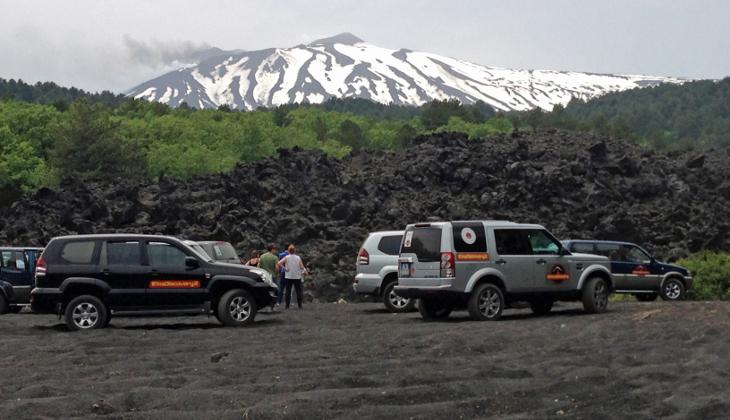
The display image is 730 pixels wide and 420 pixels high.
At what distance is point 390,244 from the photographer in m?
23.1

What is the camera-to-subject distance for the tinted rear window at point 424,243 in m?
18.7

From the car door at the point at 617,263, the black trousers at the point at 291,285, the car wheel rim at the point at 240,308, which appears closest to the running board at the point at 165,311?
the car wheel rim at the point at 240,308

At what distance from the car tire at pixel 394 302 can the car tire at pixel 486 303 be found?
4571 mm

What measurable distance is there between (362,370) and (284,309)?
47.0ft

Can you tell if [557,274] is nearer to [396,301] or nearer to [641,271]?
[396,301]

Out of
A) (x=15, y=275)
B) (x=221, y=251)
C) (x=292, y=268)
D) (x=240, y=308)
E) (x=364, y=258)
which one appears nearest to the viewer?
(x=240, y=308)

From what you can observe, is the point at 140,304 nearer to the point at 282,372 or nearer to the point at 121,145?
the point at 282,372

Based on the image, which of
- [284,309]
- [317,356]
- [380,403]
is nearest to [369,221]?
[284,309]

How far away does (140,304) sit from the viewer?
18.3 metres

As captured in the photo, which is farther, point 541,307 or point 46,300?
point 541,307

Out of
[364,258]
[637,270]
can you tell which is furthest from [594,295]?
[637,270]

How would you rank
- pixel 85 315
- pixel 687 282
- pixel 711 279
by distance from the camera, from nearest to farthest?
pixel 85 315 < pixel 687 282 < pixel 711 279

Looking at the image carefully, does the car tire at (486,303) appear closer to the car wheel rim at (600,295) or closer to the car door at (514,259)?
the car door at (514,259)

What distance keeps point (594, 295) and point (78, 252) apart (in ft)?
33.5
